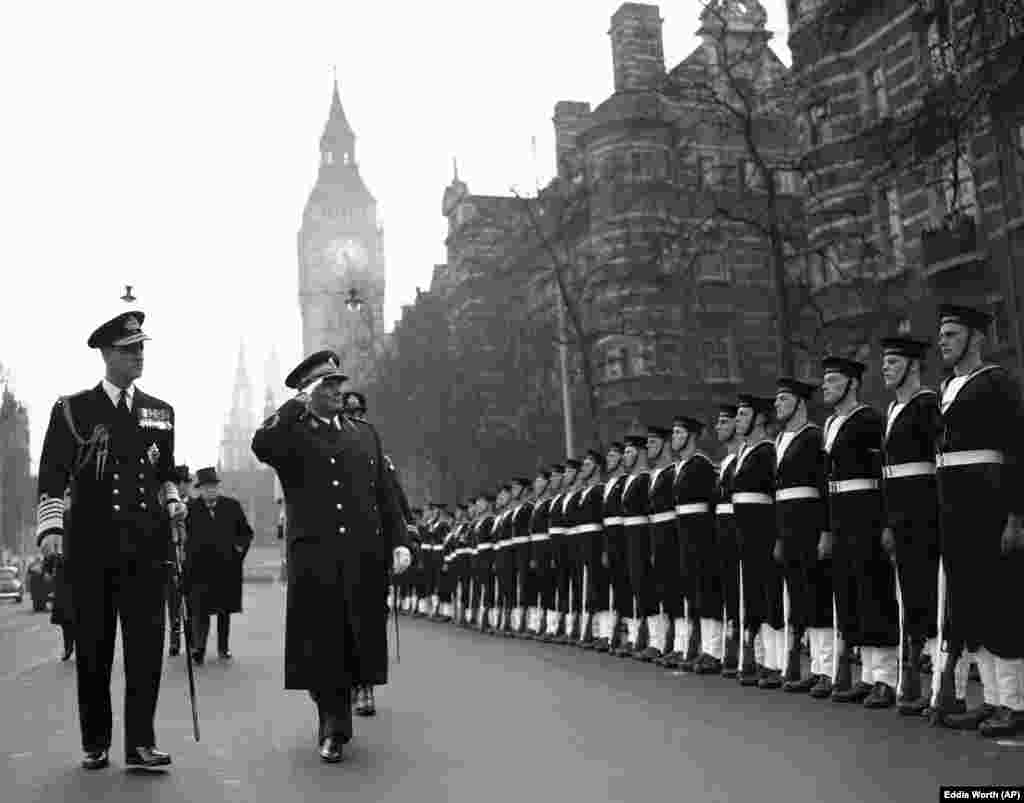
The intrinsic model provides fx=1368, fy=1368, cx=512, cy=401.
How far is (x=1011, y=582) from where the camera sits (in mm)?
8008

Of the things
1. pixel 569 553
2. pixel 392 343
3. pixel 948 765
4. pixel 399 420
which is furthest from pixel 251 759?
pixel 392 343

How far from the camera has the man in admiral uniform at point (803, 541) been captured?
10.2 m

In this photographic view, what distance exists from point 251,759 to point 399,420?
145ft

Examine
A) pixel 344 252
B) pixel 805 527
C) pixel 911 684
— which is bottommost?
pixel 911 684

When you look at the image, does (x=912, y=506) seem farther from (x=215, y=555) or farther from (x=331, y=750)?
(x=215, y=555)

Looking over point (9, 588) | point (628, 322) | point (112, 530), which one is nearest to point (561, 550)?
point (112, 530)

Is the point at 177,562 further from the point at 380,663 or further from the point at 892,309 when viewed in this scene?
the point at 892,309

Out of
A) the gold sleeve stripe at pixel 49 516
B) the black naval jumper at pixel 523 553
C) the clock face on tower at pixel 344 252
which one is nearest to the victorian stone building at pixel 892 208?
the black naval jumper at pixel 523 553

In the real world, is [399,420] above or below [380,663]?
above

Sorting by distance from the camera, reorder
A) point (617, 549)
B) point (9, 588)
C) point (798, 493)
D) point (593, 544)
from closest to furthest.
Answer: point (798, 493) → point (617, 549) → point (593, 544) → point (9, 588)

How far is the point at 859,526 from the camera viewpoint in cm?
965

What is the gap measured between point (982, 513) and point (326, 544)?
389cm

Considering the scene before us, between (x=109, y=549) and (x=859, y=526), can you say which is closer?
(x=109, y=549)

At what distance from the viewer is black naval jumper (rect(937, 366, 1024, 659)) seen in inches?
313
